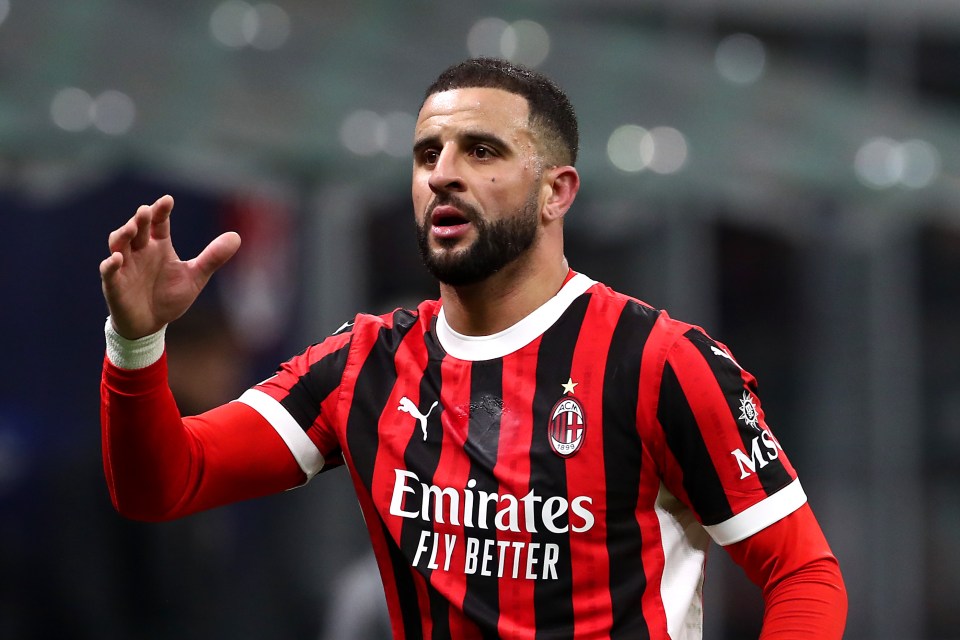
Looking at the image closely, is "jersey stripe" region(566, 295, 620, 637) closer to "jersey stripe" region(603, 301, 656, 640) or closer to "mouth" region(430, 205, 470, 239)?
"jersey stripe" region(603, 301, 656, 640)

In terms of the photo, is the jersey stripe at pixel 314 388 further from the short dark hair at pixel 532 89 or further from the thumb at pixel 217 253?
the short dark hair at pixel 532 89

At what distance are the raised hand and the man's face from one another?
370mm

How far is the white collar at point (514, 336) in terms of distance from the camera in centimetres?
248

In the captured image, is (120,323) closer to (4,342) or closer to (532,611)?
(532,611)

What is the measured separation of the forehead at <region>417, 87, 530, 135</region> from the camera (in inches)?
96.1

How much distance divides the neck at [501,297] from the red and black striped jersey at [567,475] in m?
0.03

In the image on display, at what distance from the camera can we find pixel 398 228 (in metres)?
6.57

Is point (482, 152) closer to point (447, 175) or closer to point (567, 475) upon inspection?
point (447, 175)

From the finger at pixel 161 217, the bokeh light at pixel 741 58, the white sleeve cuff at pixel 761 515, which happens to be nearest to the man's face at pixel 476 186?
the finger at pixel 161 217

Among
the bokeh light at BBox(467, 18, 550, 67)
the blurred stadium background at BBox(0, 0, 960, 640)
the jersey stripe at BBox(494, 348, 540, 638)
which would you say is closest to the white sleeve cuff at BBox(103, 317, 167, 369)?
the jersey stripe at BBox(494, 348, 540, 638)

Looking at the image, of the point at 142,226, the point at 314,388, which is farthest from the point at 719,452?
the point at 142,226

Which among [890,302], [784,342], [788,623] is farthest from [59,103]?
[788,623]

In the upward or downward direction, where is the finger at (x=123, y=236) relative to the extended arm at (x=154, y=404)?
upward

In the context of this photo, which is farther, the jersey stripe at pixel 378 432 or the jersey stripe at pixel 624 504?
the jersey stripe at pixel 378 432
